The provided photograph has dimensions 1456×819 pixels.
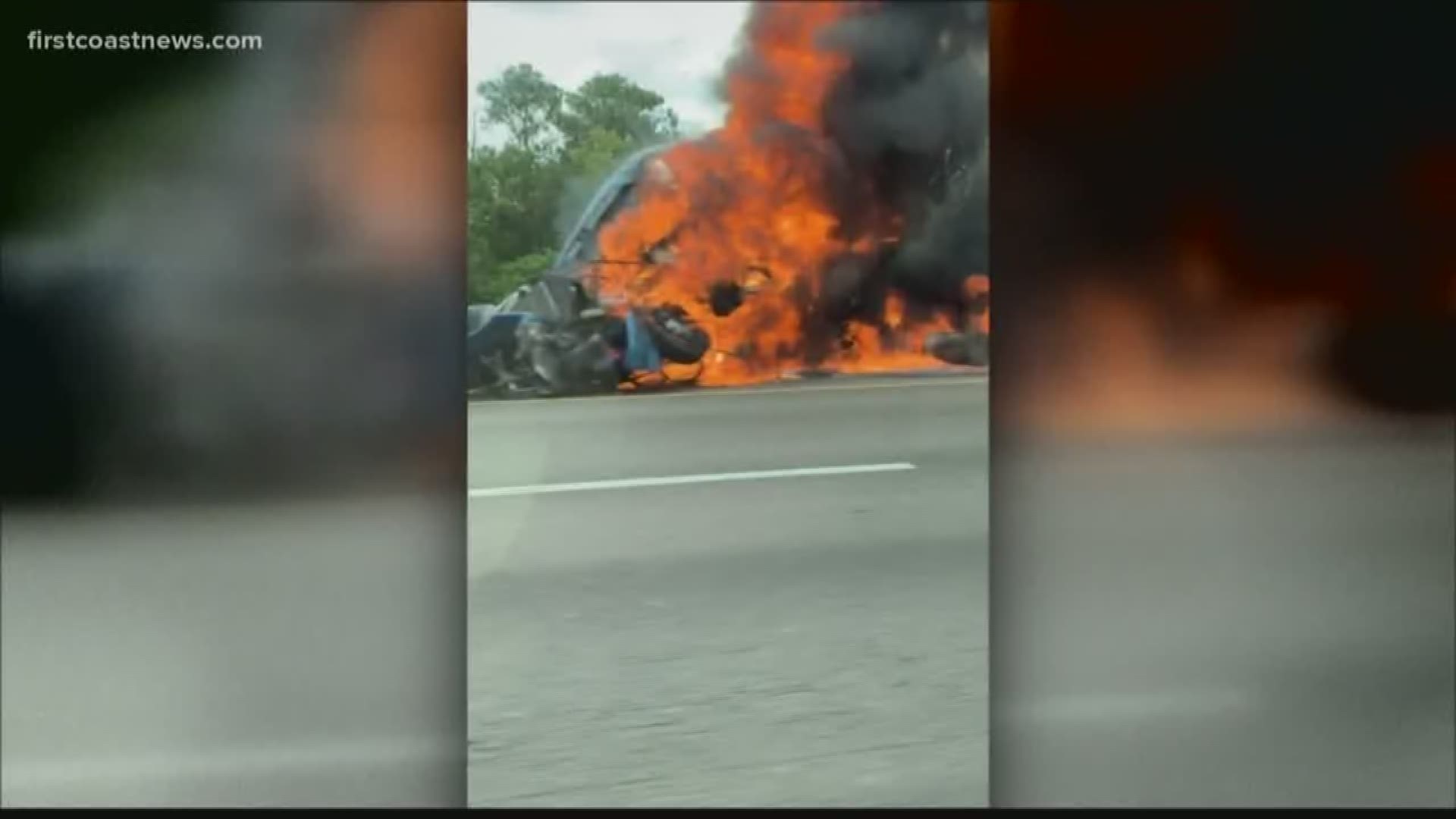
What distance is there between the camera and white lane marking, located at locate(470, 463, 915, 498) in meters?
4.55

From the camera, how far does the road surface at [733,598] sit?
3.54m

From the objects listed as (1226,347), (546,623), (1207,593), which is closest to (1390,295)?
(1226,347)

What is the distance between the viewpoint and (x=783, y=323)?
509cm

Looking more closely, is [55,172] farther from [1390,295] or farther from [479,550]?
[1390,295]

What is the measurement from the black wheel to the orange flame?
0.12 ft

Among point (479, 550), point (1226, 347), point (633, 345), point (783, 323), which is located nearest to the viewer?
point (1226, 347)

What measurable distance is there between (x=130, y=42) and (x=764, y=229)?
2396 mm

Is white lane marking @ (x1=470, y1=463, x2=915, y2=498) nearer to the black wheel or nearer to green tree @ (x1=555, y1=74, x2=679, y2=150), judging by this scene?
the black wheel

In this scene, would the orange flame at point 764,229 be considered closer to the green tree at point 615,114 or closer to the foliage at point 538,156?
the green tree at point 615,114

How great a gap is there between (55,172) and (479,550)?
1.35 metres

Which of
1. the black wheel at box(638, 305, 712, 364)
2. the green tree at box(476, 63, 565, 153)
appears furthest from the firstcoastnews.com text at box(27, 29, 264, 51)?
the black wheel at box(638, 305, 712, 364)

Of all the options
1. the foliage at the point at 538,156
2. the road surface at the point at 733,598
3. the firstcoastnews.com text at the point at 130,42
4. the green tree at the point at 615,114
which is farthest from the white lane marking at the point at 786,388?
the firstcoastnews.com text at the point at 130,42

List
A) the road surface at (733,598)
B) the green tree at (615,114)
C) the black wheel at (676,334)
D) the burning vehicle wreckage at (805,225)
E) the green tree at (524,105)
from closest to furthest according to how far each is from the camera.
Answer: the road surface at (733,598), the green tree at (524,105), the green tree at (615,114), the burning vehicle wreckage at (805,225), the black wheel at (676,334)

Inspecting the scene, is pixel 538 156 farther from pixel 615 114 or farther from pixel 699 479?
pixel 699 479
